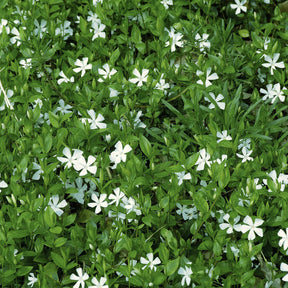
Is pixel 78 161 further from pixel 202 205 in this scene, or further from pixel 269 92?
pixel 269 92

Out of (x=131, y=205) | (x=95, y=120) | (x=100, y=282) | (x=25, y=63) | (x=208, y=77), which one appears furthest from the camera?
(x=25, y=63)

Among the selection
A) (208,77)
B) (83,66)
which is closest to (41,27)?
(83,66)

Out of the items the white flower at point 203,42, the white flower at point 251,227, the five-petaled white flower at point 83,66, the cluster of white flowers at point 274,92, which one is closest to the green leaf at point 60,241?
the white flower at point 251,227

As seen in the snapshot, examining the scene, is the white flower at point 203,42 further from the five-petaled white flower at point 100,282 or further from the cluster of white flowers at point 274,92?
the five-petaled white flower at point 100,282

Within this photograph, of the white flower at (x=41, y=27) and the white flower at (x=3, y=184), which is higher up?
Answer: the white flower at (x=41, y=27)

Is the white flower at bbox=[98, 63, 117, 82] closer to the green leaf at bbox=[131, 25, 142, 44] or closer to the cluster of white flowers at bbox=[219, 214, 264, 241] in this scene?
the green leaf at bbox=[131, 25, 142, 44]

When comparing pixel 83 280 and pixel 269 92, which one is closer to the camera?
pixel 83 280

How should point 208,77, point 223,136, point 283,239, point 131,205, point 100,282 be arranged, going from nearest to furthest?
1. point 100,282
2. point 283,239
3. point 131,205
4. point 223,136
5. point 208,77

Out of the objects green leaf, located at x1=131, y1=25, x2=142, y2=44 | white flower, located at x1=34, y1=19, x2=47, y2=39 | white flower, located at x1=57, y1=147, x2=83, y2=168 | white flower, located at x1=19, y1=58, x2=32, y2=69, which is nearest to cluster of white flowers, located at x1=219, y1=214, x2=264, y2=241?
white flower, located at x1=57, y1=147, x2=83, y2=168
